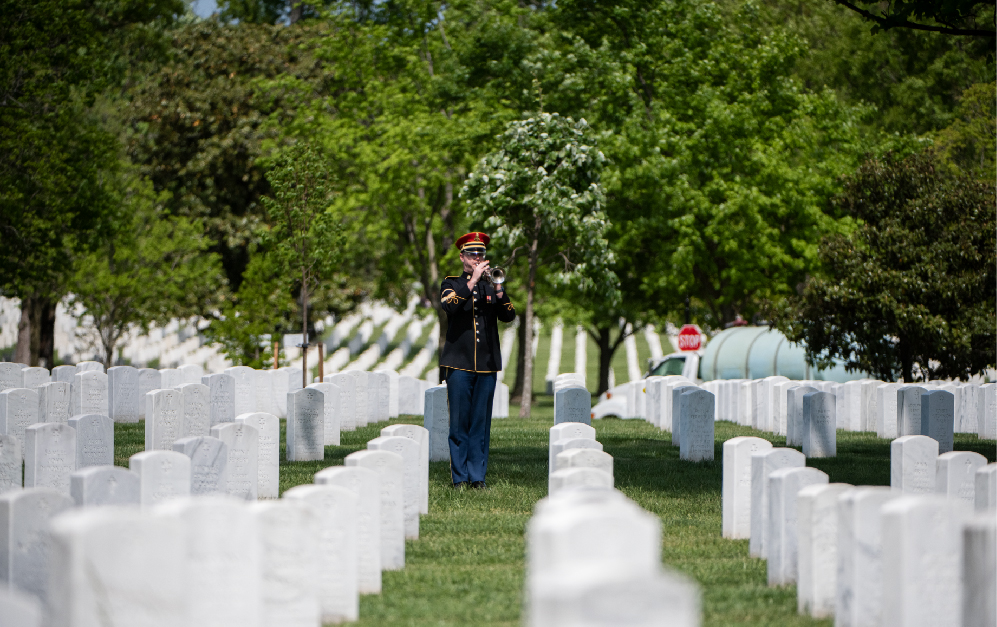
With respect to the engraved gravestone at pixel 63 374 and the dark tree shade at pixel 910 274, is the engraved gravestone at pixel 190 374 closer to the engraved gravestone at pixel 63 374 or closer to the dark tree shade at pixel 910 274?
the engraved gravestone at pixel 63 374

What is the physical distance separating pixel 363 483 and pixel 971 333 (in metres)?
14.2

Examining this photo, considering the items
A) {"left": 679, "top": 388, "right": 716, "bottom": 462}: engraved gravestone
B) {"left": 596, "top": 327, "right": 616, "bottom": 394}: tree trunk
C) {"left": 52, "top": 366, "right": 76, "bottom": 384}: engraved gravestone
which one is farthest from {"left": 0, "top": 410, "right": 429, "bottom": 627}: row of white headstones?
{"left": 596, "top": 327, "right": 616, "bottom": 394}: tree trunk

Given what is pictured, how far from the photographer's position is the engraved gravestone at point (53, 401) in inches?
525

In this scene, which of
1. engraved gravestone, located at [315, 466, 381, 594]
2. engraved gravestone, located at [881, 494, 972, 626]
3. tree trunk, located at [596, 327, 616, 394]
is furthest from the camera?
tree trunk, located at [596, 327, 616, 394]

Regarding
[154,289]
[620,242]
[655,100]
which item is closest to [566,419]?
[620,242]

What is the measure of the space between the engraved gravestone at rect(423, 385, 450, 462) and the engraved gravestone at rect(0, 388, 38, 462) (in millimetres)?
4365

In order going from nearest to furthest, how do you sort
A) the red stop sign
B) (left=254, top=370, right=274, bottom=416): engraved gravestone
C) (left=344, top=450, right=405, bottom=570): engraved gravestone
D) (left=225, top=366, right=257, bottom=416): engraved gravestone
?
(left=344, top=450, right=405, bottom=570): engraved gravestone < (left=225, top=366, right=257, bottom=416): engraved gravestone < (left=254, top=370, right=274, bottom=416): engraved gravestone < the red stop sign

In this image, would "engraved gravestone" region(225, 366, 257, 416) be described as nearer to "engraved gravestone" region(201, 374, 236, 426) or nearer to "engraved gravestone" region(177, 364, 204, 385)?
"engraved gravestone" region(201, 374, 236, 426)

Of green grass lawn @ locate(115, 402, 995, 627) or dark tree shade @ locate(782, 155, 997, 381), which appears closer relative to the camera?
green grass lawn @ locate(115, 402, 995, 627)

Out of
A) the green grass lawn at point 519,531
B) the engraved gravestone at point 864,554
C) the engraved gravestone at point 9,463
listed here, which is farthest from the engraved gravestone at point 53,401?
the engraved gravestone at point 864,554

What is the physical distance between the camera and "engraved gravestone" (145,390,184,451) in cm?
1134

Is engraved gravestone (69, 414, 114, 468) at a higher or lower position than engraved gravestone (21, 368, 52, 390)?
lower

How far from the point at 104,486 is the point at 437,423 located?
21.8 feet

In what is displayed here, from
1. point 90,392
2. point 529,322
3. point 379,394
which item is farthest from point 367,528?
point 529,322
